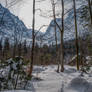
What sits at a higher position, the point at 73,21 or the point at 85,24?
the point at 73,21

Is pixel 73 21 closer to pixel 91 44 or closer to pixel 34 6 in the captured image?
pixel 91 44

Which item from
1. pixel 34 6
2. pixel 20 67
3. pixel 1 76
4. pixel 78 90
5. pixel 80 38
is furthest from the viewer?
pixel 80 38

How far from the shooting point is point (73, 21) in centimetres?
1035

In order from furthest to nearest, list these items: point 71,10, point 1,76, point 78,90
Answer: point 71,10 → point 1,76 → point 78,90

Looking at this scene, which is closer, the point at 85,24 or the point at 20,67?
the point at 20,67

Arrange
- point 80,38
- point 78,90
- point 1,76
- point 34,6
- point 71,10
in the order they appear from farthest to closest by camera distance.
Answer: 1. point 80,38
2. point 71,10
3. point 34,6
4. point 1,76
5. point 78,90

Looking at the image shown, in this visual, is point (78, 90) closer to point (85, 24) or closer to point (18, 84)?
point (18, 84)

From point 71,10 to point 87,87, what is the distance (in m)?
8.27

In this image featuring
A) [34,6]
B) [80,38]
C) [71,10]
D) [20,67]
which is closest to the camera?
[20,67]

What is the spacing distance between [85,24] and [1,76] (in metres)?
7.34

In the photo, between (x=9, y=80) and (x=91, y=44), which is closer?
(x=9, y=80)

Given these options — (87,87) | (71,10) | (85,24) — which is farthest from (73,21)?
(87,87)

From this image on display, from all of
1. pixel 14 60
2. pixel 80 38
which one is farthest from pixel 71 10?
pixel 14 60

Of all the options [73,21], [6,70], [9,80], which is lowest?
[9,80]
